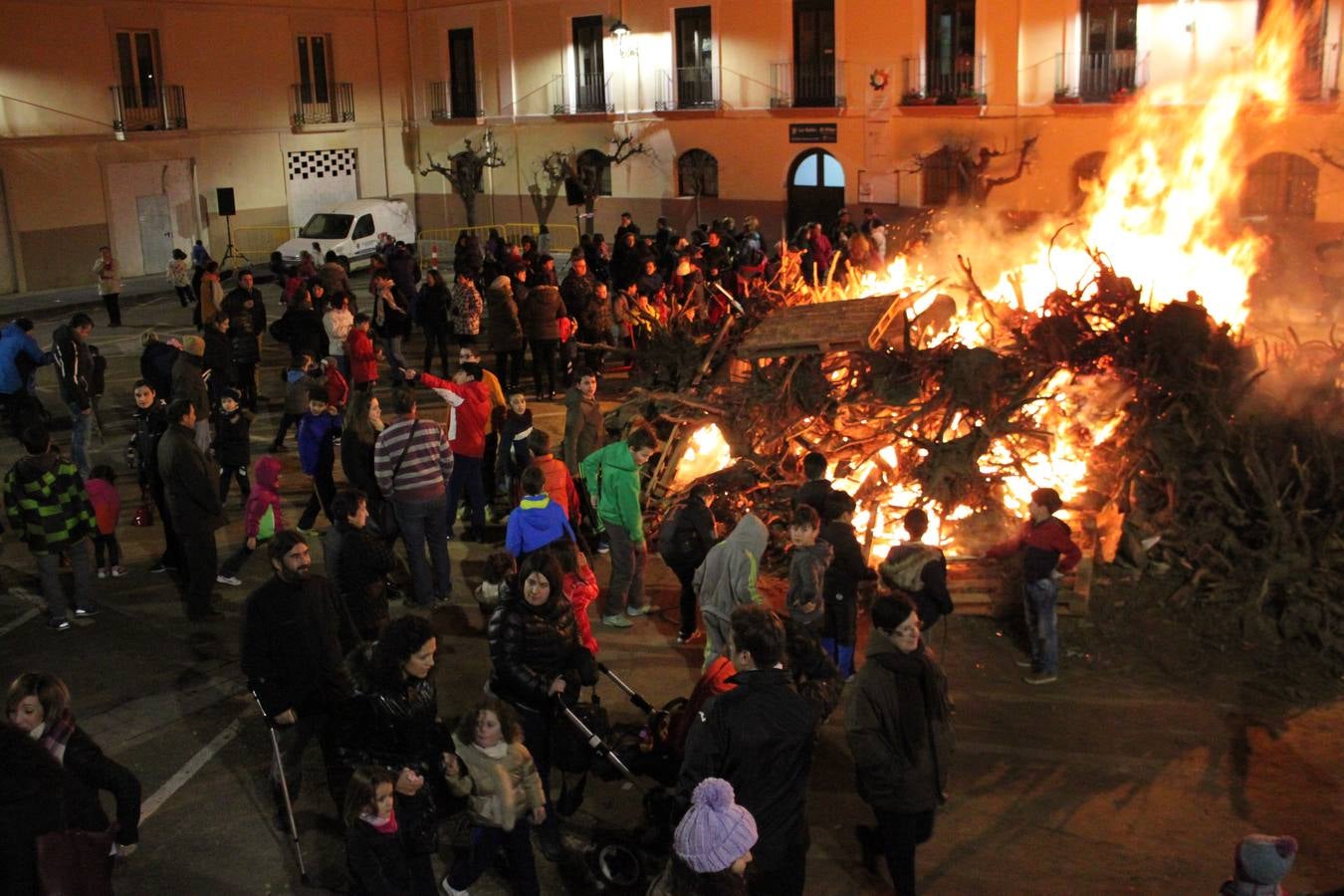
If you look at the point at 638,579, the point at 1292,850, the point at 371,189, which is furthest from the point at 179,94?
the point at 1292,850

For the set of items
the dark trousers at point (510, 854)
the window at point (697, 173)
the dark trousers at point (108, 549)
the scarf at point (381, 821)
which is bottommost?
the dark trousers at point (510, 854)

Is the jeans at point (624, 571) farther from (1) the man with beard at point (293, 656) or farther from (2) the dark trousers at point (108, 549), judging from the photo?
(2) the dark trousers at point (108, 549)

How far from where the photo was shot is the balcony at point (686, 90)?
101 feet

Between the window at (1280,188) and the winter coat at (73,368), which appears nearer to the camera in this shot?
the winter coat at (73,368)

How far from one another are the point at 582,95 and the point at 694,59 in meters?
3.80

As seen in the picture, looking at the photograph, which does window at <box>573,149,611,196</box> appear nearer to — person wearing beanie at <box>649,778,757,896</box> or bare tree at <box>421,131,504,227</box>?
bare tree at <box>421,131,504,227</box>

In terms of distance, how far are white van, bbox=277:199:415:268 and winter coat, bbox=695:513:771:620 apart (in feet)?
79.5

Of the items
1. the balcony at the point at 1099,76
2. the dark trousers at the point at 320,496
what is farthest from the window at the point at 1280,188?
the dark trousers at the point at 320,496

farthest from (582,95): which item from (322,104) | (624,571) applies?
(624,571)

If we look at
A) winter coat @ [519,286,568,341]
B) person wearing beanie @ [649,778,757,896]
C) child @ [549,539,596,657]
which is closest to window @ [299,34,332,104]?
winter coat @ [519,286,568,341]

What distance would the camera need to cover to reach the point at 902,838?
5.86 m

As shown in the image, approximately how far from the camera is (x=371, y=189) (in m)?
37.3

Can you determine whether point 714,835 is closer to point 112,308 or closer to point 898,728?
point 898,728

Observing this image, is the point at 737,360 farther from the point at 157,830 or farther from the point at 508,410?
the point at 157,830
